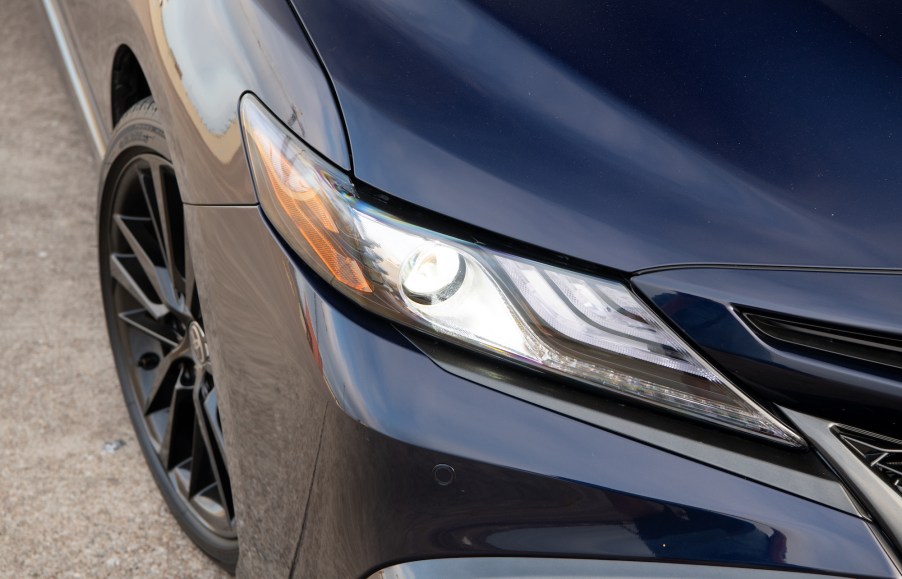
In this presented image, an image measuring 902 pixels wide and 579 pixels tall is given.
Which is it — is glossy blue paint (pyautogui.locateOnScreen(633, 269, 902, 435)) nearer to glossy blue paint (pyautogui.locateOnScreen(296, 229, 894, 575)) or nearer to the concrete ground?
glossy blue paint (pyautogui.locateOnScreen(296, 229, 894, 575))

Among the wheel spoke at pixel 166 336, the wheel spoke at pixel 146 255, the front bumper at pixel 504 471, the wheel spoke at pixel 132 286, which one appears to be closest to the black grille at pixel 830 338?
the front bumper at pixel 504 471

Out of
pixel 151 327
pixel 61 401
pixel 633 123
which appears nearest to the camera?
pixel 633 123

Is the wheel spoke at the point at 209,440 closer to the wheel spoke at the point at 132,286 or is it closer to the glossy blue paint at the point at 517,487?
the wheel spoke at the point at 132,286

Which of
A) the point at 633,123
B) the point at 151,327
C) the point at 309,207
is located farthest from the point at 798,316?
the point at 151,327

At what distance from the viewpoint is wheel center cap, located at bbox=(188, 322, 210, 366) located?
1930mm

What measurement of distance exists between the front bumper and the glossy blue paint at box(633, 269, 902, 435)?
0.08 m

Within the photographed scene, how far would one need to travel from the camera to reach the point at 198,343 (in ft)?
6.41

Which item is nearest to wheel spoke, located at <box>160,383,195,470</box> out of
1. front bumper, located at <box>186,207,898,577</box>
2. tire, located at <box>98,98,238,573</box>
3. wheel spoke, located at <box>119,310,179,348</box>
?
tire, located at <box>98,98,238,573</box>

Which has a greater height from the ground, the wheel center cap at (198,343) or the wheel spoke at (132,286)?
the wheel center cap at (198,343)

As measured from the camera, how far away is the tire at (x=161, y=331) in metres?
1.93

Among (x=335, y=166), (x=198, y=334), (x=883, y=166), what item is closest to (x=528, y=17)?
(x=335, y=166)

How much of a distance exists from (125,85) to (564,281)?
53.6 inches

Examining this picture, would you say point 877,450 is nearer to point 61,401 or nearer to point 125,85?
point 125,85

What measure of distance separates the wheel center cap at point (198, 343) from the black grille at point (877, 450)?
1.19 metres
